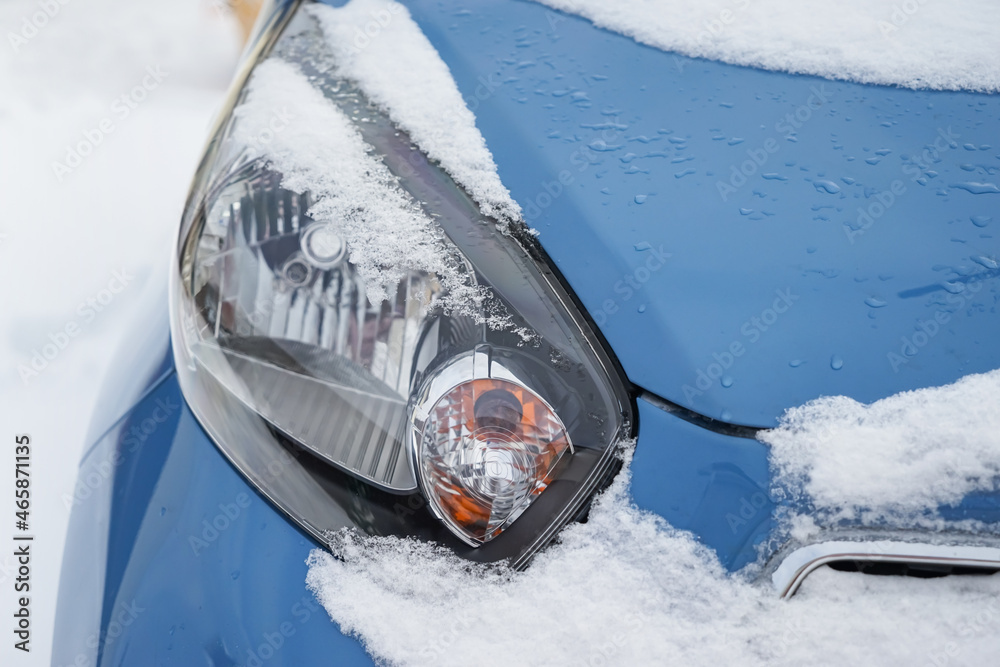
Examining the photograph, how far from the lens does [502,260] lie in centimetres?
96

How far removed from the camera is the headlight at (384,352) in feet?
2.88

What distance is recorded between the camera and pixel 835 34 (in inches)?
51.1

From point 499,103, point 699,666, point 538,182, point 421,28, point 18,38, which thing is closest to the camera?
point 699,666

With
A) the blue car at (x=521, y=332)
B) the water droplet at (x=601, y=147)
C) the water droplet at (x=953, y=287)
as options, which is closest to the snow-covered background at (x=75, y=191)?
the blue car at (x=521, y=332)

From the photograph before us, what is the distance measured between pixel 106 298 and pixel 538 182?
4.44 ft

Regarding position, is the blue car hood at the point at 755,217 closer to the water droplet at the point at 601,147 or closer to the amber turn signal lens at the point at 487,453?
the water droplet at the point at 601,147

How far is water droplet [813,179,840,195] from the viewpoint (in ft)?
3.24

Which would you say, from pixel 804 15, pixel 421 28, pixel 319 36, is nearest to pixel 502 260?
pixel 421 28

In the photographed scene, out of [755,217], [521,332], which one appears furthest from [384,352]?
[755,217]

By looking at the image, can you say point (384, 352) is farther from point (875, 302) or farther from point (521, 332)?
point (875, 302)

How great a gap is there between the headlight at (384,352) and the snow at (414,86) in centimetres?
3

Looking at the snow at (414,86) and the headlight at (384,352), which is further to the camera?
the snow at (414,86)

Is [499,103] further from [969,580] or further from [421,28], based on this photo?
[969,580]

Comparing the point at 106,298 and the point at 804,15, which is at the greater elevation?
the point at 804,15
